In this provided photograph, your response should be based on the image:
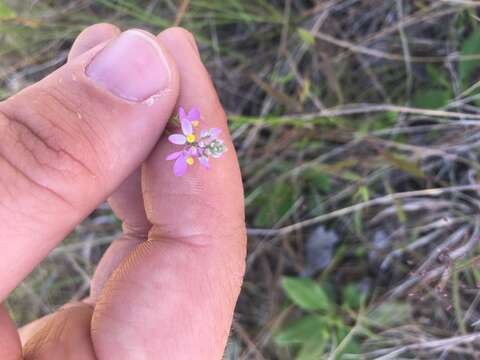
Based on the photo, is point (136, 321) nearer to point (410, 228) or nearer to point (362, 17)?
point (410, 228)

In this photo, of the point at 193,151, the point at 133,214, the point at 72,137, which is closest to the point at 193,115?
the point at 193,151

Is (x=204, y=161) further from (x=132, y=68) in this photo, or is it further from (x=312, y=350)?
(x=312, y=350)

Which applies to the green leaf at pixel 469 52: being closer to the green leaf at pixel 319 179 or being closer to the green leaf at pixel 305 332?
the green leaf at pixel 319 179

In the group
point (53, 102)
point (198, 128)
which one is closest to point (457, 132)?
point (198, 128)

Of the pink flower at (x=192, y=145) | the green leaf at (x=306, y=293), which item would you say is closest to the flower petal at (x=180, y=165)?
the pink flower at (x=192, y=145)

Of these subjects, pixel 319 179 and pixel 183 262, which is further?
pixel 319 179

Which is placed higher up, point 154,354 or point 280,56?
point 280,56

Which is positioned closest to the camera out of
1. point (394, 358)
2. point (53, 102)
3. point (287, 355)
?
point (53, 102)
